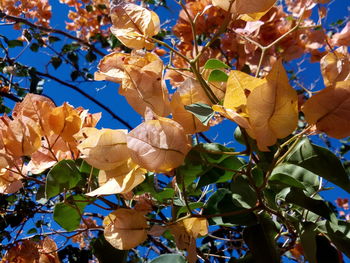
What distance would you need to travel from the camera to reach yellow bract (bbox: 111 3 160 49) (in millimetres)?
483

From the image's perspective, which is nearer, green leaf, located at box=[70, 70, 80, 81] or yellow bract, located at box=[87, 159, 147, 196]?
yellow bract, located at box=[87, 159, 147, 196]

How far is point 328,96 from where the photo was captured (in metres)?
0.37

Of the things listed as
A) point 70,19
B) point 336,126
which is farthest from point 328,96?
point 70,19

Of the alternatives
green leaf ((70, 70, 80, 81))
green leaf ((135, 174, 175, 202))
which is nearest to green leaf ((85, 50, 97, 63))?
green leaf ((70, 70, 80, 81))

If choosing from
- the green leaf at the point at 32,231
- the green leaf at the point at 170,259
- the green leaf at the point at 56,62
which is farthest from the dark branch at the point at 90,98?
the green leaf at the point at 170,259

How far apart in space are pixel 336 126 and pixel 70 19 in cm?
321

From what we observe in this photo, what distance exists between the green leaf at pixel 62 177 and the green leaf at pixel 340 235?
0.36m

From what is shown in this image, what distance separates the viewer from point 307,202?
1.75 ft

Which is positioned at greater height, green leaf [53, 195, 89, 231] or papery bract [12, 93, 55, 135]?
papery bract [12, 93, 55, 135]

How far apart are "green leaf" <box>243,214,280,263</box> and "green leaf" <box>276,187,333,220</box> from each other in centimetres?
6

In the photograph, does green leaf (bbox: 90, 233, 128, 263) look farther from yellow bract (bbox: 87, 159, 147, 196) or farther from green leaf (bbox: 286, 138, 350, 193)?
green leaf (bbox: 286, 138, 350, 193)

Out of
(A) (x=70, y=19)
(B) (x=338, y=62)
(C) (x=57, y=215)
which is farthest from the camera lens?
(A) (x=70, y=19)

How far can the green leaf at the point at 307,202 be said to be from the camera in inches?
20.5

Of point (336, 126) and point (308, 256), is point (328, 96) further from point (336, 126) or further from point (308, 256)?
point (308, 256)
